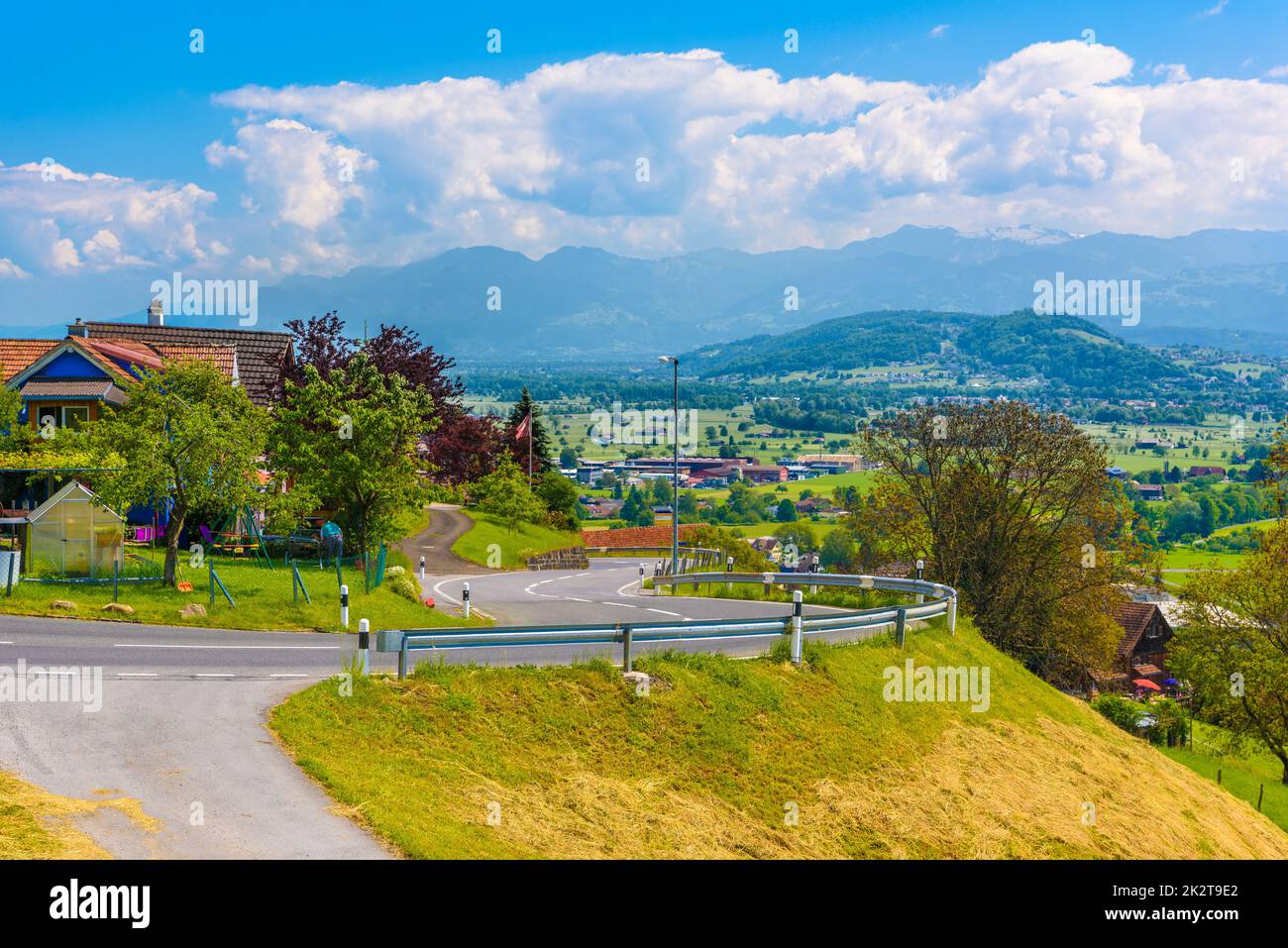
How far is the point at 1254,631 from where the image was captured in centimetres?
4191

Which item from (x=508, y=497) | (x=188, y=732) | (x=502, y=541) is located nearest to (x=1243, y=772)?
(x=502, y=541)

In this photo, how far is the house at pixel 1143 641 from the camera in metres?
79.7

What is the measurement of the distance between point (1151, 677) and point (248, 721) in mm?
80928

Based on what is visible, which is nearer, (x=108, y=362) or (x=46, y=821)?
(x=46, y=821)

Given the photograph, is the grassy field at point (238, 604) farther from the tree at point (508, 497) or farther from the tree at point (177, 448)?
the tree at point (508, 497)

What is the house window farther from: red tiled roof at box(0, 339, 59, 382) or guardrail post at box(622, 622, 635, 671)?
guardrail post at box(622, 622, 635, 671)

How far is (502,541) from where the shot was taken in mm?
59344

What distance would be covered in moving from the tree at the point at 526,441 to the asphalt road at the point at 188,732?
5623 centimetres

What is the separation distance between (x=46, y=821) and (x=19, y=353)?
40842 millimetres

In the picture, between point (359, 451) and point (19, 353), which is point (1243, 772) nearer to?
point (359, 451)
